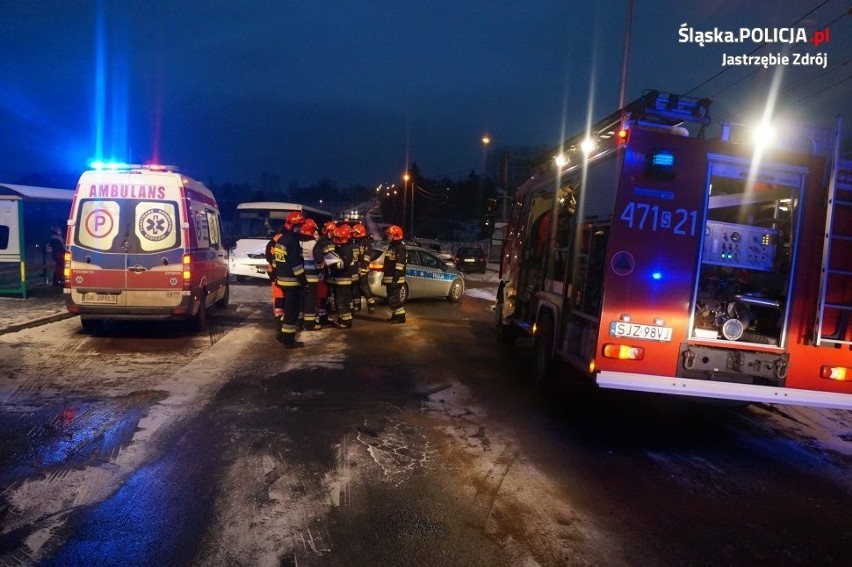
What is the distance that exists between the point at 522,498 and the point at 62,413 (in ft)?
14.5

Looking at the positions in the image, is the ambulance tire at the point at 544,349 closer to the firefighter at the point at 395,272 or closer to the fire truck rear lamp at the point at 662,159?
the fire truck rear lamp at the point at 662,159

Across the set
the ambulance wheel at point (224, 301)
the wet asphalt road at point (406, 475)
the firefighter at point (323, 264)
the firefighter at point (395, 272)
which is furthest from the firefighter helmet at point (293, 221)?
the ambulance wheel at point (224, 301)

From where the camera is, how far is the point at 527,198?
9.43m

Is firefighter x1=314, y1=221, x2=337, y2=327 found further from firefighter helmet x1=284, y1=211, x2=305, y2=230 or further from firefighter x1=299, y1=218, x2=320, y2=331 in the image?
firefighter helmet x1=284, y1=211, x2=305, y2=230

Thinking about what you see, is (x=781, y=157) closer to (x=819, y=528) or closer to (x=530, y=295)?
(x=819, y=528)

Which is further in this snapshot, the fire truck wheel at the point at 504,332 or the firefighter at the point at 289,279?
the fire truck wheel at the point at 504,332

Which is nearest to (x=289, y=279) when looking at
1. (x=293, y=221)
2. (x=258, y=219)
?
(x=293, y=221)

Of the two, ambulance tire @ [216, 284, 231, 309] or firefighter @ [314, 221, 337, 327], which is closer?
firefighter @ [314, 221, 337, 327]

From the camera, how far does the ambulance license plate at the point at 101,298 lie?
8719mm

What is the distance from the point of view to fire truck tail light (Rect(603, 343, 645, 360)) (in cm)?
515

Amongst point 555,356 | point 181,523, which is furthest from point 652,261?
point 181,523

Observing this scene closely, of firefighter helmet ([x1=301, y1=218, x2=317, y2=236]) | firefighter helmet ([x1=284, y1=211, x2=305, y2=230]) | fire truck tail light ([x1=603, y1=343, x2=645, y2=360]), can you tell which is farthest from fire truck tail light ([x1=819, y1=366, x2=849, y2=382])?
firefighter helmet ([x1=284, y1=211, x2=305, y2=230])

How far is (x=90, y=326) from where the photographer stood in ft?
32.6

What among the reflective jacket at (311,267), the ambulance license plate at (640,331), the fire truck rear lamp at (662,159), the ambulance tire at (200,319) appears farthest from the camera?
the reflective jacket at (311,267)
